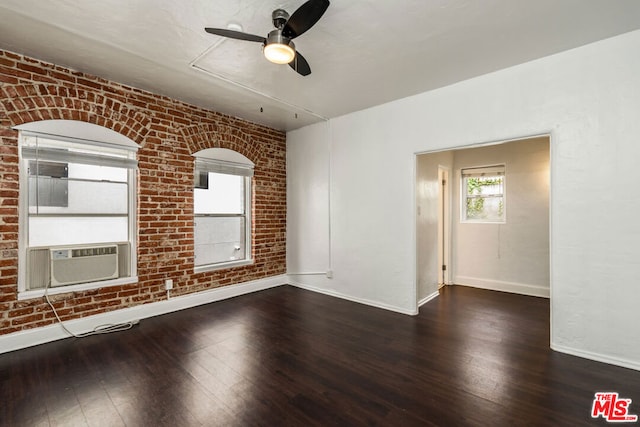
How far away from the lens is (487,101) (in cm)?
Answer: 312

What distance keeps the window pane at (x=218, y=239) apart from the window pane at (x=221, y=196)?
14 centimetres

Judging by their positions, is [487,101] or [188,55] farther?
[487,101]

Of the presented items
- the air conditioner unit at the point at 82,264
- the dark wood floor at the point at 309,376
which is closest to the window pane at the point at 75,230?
the air conditioner unit at the point at 82,264

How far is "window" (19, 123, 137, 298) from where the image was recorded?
2.87 metres

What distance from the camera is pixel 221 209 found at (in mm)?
4570

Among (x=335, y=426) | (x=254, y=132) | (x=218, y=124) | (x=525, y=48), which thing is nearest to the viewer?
(x=335, y=426)

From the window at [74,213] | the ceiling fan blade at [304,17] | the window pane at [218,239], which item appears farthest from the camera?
the window pane at [218,239]

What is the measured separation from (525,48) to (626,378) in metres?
2.95

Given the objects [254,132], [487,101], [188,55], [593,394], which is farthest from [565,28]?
[254,132]

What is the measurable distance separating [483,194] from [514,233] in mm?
853

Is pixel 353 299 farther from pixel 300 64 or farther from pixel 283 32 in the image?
pixel 283 32

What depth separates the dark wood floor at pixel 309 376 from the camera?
187 cm

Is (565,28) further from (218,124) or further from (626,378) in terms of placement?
(218,124)

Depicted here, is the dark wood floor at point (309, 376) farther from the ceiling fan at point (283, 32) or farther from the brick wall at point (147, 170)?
the ceiling fan at point (283, 32)
